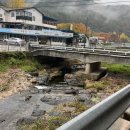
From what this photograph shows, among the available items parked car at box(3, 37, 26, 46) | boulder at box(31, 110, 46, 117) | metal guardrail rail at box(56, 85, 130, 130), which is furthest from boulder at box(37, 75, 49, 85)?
metal guardrail rail at box(56, 85, 130, 130)

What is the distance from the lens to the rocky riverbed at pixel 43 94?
2218 cm

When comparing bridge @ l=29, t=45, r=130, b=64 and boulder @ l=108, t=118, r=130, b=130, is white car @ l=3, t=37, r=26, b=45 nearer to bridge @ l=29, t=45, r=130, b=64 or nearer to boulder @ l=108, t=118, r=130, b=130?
bridge @ l=29, t=45, r=130, b=64

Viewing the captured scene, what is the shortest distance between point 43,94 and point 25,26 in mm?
54095

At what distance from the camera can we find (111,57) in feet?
148

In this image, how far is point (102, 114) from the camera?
4203 millimetres

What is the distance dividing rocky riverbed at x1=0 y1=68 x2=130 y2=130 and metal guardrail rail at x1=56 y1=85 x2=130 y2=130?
14.7 m

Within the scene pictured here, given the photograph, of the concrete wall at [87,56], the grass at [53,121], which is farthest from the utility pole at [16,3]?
the grass at [53,121]

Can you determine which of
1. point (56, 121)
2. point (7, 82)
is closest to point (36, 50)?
point (7, 82)

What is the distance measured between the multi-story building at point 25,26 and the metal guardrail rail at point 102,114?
6921 cm

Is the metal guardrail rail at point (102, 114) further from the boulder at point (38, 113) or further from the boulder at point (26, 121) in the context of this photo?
the boulder at point (38, 113)

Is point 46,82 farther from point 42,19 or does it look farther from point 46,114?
point 42,19

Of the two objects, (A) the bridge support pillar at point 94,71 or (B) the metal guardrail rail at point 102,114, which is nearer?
(B) the metal guardrail rail at point 102,114

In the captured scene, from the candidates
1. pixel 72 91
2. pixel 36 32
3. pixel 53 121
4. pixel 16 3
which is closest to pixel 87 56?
pixel 72 91

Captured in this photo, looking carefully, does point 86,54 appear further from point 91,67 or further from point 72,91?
point 72,91
